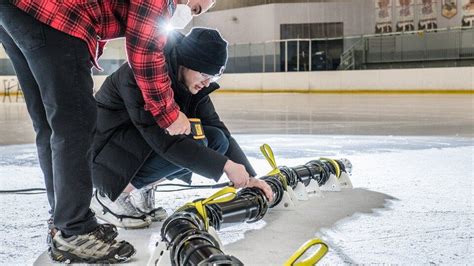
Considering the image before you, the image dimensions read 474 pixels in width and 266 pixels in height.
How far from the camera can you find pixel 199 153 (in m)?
1.65

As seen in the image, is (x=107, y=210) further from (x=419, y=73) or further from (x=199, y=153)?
(x=419, y=73)

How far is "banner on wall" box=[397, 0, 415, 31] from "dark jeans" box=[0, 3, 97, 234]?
16411 millimetres

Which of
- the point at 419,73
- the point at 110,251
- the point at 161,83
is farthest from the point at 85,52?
the point at 419,73

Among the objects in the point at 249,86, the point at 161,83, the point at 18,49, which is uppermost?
the point at 18,49

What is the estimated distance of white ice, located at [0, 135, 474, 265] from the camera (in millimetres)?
1523

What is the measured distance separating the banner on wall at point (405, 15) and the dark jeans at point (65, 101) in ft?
53.8

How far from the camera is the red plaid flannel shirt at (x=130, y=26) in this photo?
1.38 metres

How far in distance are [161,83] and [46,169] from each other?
481mm

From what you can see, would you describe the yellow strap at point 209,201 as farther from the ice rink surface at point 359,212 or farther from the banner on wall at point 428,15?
the banner on wall at point 428,15

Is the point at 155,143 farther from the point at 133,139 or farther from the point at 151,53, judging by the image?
the point at 151,53

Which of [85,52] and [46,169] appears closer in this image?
[85,52]

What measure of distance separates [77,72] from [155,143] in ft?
1.17

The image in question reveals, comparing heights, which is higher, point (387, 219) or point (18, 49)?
point (18, 49)

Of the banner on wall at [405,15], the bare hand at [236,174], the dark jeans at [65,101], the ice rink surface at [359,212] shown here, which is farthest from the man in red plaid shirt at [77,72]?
the banner on wall at [405,15]
